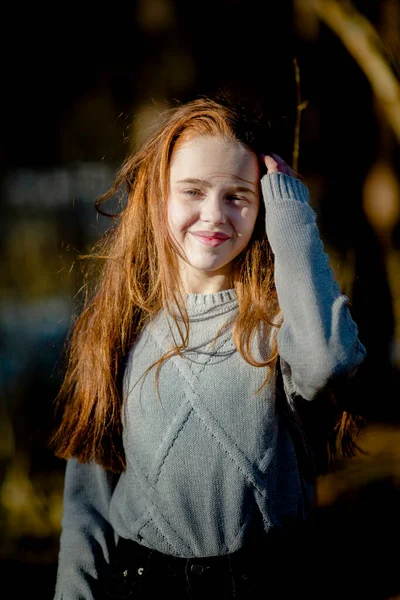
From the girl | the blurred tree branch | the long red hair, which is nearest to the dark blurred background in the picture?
the blurred tree branch

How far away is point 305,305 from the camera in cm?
118

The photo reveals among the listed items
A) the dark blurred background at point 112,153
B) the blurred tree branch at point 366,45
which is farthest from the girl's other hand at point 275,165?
the dark blurred background at point 112,153

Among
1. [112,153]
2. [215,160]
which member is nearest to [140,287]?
[215,160]

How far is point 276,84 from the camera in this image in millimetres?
2582

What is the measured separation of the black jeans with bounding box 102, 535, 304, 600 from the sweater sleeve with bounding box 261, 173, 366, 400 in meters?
0.38

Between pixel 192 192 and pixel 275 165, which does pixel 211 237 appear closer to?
pixel 192 192

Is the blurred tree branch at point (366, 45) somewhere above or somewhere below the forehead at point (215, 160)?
above

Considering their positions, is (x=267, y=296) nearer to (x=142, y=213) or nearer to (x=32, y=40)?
(x=142, y=213)

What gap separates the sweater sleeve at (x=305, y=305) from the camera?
115 cm

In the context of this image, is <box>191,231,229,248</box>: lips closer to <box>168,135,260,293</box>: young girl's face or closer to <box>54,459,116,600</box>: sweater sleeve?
<box>168,135,260,293</box>: young girl's face

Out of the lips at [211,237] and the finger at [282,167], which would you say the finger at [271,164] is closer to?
the finger at [282,167]

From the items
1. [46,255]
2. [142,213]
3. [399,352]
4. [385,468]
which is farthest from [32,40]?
[385,468]

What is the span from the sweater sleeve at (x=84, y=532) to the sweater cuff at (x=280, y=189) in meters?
0.87

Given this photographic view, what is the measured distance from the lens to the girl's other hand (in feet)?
4.44
